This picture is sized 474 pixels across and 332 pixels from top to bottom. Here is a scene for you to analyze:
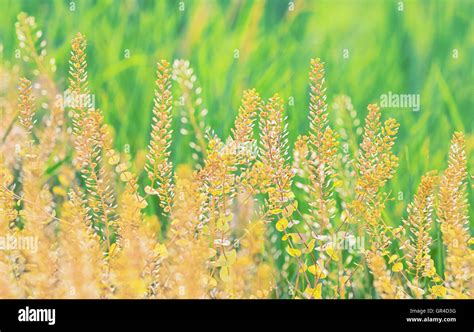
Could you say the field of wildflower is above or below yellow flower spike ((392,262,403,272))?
above

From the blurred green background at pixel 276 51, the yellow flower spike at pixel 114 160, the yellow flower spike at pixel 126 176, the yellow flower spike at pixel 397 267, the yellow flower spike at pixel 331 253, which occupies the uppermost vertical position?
the blurred green background at pixel 276 51

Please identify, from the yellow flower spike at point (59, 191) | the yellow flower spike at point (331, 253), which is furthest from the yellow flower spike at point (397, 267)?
the yellow flower spike at point (59, 191)

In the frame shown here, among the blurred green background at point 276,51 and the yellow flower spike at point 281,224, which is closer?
the yellow flower spike at point 281,224

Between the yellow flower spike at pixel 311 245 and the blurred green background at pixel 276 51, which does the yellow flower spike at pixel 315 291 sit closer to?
the yellow flower spike at pixel 311 245

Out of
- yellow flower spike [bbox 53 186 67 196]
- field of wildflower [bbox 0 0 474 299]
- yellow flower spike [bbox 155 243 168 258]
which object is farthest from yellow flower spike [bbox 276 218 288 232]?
yellow flower spike [bbox 53 186 67 196]

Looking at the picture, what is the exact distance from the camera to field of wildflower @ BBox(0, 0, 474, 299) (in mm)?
3379

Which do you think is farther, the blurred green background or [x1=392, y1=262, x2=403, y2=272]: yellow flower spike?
the blurred green background

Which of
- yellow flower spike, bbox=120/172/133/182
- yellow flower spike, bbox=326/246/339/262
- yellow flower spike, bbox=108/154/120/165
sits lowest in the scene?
yellow flower spike, bbox=326/246/339/262

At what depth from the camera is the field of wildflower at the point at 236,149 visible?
338cm

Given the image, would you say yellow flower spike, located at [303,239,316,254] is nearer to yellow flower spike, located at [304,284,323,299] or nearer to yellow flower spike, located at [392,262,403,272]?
yellow flower spike, located at [304,284,323,299]

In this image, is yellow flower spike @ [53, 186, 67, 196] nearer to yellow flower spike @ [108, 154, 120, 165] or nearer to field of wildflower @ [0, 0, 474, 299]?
field of wildflower @ [0, 0, 474, 299]

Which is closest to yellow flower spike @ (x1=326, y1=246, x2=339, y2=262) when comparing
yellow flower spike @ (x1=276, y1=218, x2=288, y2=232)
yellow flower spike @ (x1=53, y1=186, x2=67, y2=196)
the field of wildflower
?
the field of wildflower

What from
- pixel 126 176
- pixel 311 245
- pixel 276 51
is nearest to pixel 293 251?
pixel 311 245
